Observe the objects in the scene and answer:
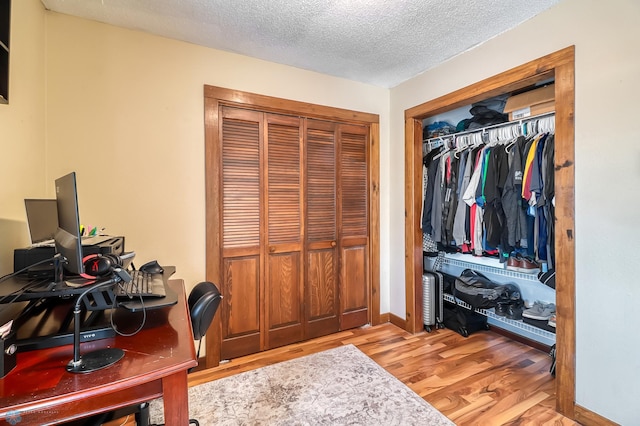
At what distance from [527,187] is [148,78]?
2918 millimetres

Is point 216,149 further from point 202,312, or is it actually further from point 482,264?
point 482,264

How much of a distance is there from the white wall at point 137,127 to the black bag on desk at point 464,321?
2.46 meters

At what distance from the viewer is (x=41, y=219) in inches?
53.4

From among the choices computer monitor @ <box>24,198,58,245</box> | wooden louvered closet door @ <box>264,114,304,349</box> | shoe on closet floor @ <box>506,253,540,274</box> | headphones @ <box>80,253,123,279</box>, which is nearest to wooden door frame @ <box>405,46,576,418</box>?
shoe on closet floor @ <box>506,253,540,274</box>

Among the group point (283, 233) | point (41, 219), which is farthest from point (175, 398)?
point (283, 233)

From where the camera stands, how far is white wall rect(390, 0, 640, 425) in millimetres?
1517

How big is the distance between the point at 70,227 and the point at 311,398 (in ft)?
5.52

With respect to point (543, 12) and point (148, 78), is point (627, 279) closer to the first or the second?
point (543, 12)

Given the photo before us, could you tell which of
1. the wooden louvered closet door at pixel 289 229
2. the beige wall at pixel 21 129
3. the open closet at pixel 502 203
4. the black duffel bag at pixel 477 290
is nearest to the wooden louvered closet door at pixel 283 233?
the wooden louvered closet door at pixel 289 229

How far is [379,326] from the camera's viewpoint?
3068 mm

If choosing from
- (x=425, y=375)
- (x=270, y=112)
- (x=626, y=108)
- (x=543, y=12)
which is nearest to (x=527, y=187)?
(x=626, y=108)

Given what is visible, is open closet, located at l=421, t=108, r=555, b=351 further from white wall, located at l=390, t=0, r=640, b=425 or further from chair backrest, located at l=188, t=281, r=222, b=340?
chair backrest, located at l=188, t=281, r=222, b=340

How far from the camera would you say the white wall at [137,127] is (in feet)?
6.19

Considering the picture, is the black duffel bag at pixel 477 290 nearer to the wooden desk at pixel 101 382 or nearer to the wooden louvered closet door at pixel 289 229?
the wooden louvered closet door at pixel 289 229
